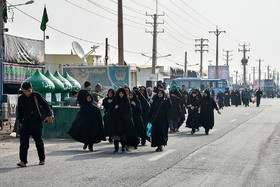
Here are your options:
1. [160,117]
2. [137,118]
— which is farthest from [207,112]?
[160,117]

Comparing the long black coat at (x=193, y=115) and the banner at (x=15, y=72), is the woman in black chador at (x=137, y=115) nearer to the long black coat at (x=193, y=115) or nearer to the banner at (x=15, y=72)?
the long black coat at (x=193, y=115)

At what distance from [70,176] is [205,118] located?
396 inches

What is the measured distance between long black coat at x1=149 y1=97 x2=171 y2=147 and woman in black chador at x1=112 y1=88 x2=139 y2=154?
60cm

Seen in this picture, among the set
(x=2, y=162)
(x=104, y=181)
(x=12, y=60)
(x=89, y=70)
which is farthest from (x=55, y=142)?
(x=89, y=70)

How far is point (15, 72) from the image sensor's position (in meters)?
29.2

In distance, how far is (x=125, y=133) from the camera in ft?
41.5

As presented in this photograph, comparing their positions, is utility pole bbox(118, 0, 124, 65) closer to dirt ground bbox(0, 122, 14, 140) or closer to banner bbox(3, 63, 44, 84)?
banner bbox(3, 63, 44, 84)

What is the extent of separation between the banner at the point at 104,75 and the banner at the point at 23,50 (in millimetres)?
2744

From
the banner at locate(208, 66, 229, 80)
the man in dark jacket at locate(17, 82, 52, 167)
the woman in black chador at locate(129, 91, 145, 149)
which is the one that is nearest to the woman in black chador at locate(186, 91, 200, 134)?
the woman in black chador at locate(129, 91, 145, 149)

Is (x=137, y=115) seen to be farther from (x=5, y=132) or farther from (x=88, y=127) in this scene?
(x=5, y=132)

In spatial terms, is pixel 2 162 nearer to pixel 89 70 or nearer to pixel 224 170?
pixel 224 170

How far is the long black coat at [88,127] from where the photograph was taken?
42.3 ft

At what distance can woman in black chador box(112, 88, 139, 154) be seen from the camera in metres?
12.5

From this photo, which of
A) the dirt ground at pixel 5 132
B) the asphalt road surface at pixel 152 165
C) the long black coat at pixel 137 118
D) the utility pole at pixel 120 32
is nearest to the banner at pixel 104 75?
the utility pole at pixel 120 32
